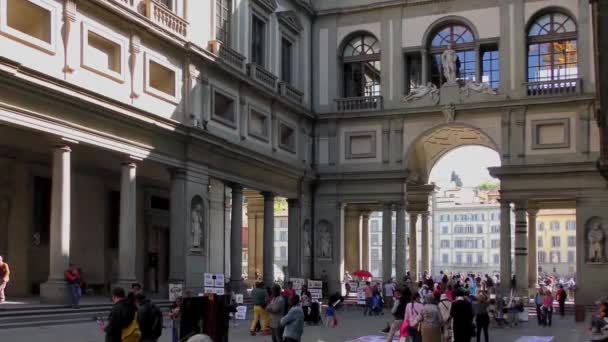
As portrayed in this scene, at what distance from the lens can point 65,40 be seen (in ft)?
81.3

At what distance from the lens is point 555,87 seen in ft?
130

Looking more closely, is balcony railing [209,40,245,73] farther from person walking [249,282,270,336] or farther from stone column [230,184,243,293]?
person walking [249,282,270,336]

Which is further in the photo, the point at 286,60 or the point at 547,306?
the point at 286,60

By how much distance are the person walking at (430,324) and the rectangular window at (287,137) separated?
23745 mm

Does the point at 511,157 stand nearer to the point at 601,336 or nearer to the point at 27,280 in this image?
the point at 27,280

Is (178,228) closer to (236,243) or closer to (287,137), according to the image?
(236,243)

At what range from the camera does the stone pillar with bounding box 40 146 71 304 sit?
949 inches

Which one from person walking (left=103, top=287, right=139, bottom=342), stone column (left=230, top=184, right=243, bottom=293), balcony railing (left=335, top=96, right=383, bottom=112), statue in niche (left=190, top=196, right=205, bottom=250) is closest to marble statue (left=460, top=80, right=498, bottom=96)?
balcony railing (left=335, top=96, right=383, bottom=112)

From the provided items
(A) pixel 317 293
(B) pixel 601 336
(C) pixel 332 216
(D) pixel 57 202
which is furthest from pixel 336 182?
(B) pixel 601 336

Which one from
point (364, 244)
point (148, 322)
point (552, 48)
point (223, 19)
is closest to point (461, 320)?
point (148, 322)

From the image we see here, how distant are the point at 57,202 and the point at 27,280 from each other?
6.20 m

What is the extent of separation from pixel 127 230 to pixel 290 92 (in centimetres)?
1509

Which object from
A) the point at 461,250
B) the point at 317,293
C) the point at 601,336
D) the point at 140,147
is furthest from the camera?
the point at 461,250

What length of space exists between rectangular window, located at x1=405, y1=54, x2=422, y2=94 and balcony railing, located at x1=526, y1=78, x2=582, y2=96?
5665 mm
